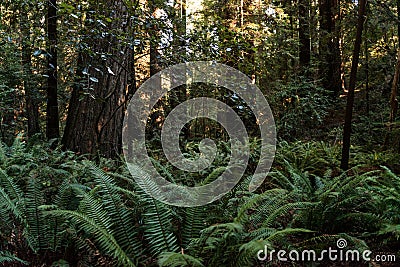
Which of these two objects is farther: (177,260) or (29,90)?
(29,90)

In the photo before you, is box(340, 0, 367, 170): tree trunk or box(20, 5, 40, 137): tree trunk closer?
box(340, 0, 367, 170): tree trunk

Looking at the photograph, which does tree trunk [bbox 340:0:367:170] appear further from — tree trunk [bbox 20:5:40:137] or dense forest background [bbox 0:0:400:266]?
tree trunk [bbox 20:5:40:137]

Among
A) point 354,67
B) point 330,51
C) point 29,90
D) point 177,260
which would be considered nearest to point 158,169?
point 177,260

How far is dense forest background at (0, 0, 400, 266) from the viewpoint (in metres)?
2.60

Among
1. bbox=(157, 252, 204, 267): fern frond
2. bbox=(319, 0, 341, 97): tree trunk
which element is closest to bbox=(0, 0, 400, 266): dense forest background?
bbox=(157, 252, 204, 267): fern frond

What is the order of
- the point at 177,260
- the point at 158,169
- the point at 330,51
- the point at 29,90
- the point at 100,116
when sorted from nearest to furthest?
1. the point at 177,260
2. the point at 158,169
3. the point at 100,116
4. the point at 29,90
5. the point at 330,51

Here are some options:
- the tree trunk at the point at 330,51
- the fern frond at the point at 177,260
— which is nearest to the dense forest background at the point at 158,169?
the fern frond at the point at 177,260

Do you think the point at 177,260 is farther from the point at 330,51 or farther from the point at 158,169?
the point at 330,51

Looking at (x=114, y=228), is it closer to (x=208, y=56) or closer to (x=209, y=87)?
(x=208, y=56)

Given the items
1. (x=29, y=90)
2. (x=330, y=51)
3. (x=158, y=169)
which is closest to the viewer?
(x=158, y=169)

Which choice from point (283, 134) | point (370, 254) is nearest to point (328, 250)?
point (370, 254)

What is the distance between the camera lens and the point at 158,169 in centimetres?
414

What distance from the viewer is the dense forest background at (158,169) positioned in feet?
8.54

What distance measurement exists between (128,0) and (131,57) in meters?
1.52
